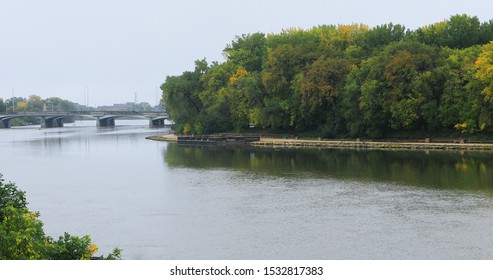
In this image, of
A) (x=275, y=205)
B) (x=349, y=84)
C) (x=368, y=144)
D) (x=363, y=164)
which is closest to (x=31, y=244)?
(x=275, y=205)

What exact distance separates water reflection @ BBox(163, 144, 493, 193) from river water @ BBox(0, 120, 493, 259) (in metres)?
0.12

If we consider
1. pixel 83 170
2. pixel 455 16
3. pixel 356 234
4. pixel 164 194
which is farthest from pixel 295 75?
pixel 356 234

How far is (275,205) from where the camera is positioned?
43062 millimetres

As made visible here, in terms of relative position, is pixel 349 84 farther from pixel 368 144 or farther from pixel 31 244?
pixel 31 244

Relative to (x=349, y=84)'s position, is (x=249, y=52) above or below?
above

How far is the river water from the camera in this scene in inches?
1236

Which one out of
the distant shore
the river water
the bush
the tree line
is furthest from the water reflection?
the bush

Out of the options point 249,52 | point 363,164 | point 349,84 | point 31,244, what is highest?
point 249,52

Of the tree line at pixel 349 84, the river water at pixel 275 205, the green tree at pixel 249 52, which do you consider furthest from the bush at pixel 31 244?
the green tree at pixel 249 52

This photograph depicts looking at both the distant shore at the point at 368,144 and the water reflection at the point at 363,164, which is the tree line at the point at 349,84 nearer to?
the distant shore at the point at 368,144

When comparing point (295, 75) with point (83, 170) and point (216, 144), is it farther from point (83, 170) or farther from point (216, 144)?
point (83, 170)

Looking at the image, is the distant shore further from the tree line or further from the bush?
the bush

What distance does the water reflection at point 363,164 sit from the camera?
54219 millimetres

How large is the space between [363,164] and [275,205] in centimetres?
2643
